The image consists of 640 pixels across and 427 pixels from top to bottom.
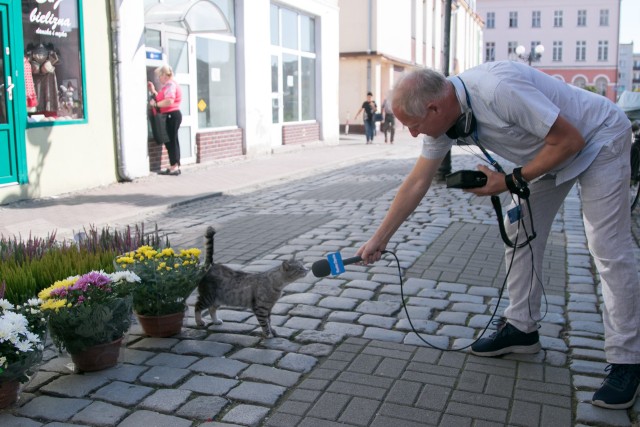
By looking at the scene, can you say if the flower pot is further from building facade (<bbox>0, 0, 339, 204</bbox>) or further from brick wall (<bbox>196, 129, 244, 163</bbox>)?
brick wall (<bbox>196, 129, 244, 163</bbox>)

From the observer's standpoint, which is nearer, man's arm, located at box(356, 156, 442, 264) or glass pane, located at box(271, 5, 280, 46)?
man's arm, located at box(356, 156, 442, 264)

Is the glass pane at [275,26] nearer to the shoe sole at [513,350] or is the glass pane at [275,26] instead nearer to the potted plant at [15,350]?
the shoe sole at [513,350]

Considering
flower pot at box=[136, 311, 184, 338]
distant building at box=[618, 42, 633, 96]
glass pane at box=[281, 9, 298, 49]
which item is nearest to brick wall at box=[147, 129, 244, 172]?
glass pane at box=[281, 9, 298, 49]

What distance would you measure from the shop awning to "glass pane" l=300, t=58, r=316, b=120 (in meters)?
8.03

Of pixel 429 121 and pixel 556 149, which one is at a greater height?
pixel 429 121

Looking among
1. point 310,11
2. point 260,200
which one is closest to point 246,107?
point 310,11

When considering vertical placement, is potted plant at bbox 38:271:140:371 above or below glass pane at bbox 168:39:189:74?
below

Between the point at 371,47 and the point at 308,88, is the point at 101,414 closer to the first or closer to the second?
the point at 308,88

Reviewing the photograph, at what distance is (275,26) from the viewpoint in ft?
69.3

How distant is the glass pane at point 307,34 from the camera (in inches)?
917

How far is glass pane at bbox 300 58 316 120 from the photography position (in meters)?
23.8

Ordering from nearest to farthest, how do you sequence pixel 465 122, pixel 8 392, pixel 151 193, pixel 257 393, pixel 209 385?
pixel 8 392, pixel 465 122, pixel 257 393, pixel 209 385, pixel 151 193

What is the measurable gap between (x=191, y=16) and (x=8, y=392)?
12799mm

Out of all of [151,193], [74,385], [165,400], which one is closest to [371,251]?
[165,400]
